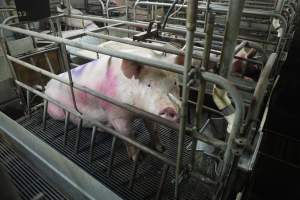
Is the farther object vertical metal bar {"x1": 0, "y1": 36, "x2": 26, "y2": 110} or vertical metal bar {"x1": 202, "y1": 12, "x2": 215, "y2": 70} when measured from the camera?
vertical metal bar {"x1": 0, "y1": 36, "x2": 26, "y2": 110}

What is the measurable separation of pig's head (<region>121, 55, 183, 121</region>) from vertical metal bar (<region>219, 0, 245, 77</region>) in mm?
378

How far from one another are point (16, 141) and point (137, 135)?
103cm

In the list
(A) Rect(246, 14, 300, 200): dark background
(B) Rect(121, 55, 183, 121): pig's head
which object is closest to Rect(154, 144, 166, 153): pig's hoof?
(B) Rect(121, 55, 183, 121): pig's head

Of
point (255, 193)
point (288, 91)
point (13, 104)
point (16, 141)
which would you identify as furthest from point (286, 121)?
point (13, 104)

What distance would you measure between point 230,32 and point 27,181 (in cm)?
158

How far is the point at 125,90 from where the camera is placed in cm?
159

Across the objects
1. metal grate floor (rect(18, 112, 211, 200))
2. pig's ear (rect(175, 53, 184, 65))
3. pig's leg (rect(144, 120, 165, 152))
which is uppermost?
pig's ear (rect(175, 53, 184, 65))

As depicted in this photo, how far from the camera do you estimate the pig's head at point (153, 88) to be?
4.40 ft

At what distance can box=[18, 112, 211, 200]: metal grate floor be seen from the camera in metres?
1.68

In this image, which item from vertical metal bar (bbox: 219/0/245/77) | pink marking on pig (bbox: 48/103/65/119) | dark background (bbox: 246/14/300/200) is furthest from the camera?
pink marking on pig (bbox: 48/103/65/119)

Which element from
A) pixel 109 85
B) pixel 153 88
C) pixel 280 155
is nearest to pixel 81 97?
pixel 109 85

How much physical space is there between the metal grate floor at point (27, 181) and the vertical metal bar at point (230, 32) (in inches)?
48.8

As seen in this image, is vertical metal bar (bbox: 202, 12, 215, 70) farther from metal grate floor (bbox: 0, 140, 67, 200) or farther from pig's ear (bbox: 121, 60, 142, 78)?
metal grate floor (bbox: 0, 140, 67, 200)

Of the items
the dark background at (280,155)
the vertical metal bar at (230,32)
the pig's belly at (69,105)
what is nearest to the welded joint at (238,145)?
the vertical metal bar at (230,32)
